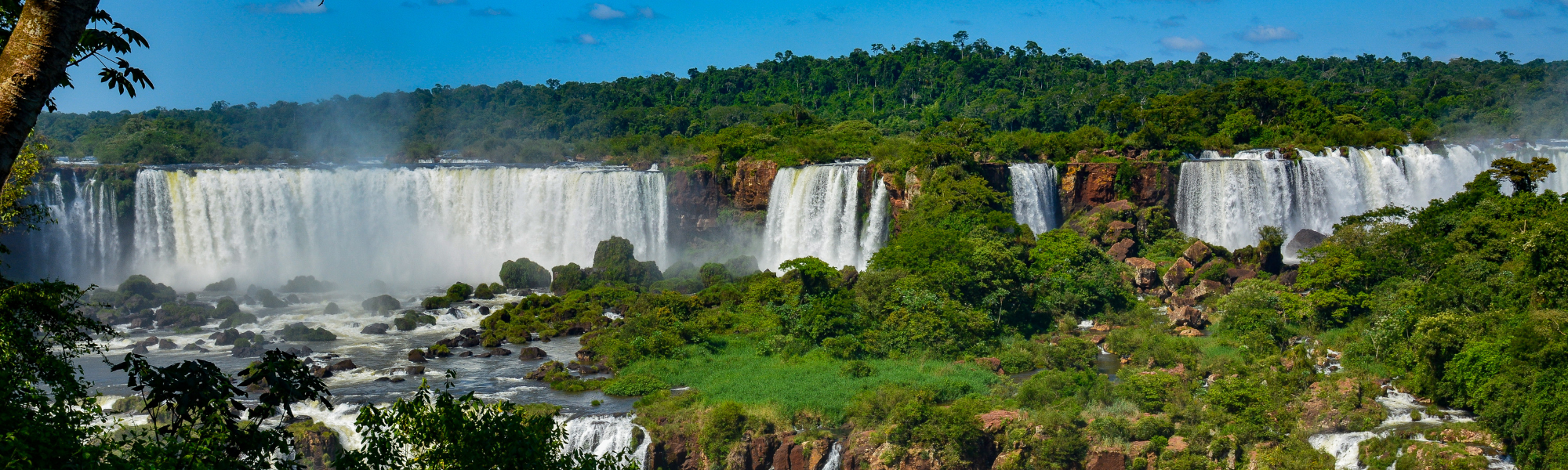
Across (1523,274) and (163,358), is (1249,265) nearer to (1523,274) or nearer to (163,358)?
(1523,274)

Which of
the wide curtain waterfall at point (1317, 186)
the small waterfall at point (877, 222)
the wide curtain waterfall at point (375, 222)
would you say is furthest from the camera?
the wide curtain waterfall at point (375, 222)

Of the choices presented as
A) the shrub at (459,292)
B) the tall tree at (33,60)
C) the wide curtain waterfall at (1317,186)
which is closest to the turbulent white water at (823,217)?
the shrub at (459,292)

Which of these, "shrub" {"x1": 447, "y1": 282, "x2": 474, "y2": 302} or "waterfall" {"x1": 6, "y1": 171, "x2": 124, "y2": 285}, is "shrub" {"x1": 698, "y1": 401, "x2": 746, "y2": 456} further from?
"waterfall" {"x1": 6, "y1": 171, "x2": 124, "y2": 285}

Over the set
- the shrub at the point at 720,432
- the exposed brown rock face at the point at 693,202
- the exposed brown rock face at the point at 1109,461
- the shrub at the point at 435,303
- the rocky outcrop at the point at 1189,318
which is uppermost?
the exposed brown rock face at the point at 693,202

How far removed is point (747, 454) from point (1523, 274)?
19.5 metres

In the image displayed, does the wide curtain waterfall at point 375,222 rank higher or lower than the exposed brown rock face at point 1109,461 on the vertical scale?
higher

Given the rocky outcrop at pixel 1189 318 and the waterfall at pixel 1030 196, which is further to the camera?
the waterfall at pixel 1030 196

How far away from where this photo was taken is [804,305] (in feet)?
108

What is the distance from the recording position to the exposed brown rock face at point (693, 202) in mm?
48781

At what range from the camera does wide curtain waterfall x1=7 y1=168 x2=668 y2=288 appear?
4606 centimetres

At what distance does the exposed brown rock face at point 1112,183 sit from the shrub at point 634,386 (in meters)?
23.2

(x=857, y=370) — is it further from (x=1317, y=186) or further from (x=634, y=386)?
(x=1317, y=186)

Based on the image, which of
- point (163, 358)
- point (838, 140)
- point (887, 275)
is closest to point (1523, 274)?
point (887, 275)

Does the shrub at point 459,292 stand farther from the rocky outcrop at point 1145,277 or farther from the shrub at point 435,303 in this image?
the rocky outcrop at point 1145,277
